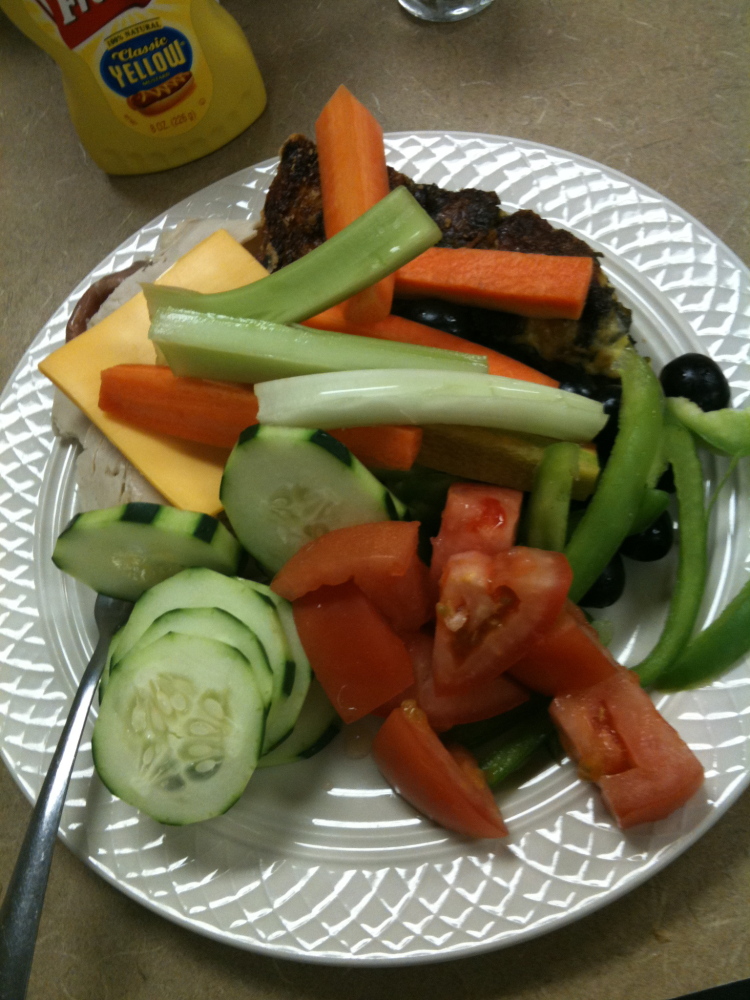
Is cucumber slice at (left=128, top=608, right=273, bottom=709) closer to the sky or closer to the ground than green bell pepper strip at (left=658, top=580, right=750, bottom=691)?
closer to the sky

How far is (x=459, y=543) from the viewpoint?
4.06ft

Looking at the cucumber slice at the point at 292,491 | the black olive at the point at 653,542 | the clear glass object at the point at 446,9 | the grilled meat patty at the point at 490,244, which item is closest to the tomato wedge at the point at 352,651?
the cucumber slice at the point at 292,491

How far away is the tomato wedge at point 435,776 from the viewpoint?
1.16 metres

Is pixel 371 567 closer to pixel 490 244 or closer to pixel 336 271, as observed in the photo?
pixel 336 271

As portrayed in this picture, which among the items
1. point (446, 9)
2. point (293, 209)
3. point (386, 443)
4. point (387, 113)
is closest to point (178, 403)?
point (386, 443)

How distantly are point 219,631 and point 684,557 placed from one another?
82 cm

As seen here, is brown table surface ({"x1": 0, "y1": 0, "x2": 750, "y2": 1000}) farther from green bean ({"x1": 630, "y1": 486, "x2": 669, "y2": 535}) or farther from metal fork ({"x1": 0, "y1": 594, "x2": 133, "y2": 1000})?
green bean ({"x1": 630, "y1": 486, "x2": 669, "y2": 535})

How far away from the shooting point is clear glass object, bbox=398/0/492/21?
217 centimetres

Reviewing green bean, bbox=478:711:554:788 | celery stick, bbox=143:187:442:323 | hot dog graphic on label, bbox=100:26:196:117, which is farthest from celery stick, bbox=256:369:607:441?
hot dog graphic on label, bbox=100:26:196:117

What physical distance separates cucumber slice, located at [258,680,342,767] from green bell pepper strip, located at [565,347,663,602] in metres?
0.48

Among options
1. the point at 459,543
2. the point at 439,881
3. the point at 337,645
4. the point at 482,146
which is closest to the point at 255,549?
the point at 337,645

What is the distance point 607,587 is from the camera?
53.2 inches

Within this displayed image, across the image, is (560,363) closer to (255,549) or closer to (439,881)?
(255,549)

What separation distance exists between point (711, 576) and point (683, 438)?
26 centimetres
